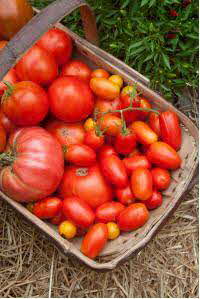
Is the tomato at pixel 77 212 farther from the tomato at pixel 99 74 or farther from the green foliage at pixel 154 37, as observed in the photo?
the green foliage at pixel 154 37

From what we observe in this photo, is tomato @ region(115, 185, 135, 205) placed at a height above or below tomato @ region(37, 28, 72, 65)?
below

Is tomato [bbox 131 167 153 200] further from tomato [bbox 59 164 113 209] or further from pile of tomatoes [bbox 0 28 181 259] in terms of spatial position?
tomato [bbox 59 164 113 209]

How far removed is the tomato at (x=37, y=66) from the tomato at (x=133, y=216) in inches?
26.8

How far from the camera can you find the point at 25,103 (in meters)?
1.84

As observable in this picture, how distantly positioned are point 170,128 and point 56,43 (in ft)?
2.12

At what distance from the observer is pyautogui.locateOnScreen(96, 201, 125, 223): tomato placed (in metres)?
1.84

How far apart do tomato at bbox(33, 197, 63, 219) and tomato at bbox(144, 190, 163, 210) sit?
0.36 meters

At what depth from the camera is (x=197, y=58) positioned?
88.2 inches

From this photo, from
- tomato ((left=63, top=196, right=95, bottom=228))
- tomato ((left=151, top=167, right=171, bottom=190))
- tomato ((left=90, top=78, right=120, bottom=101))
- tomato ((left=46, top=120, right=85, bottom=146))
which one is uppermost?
tomato ((left=90, top=78, right=120, bottom=101))

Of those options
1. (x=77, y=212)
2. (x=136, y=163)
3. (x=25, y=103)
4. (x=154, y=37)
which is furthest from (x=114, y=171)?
(x=154, y=37)

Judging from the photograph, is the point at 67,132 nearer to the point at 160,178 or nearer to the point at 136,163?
the point at 136,163

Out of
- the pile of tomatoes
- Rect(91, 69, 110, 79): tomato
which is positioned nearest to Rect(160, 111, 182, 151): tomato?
the pile of tomatoes

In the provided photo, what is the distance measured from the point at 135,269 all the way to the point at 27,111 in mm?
871

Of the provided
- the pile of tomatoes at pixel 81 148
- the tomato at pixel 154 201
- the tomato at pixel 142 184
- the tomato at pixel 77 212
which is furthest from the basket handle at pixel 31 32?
the tomato at pixel 154 201
